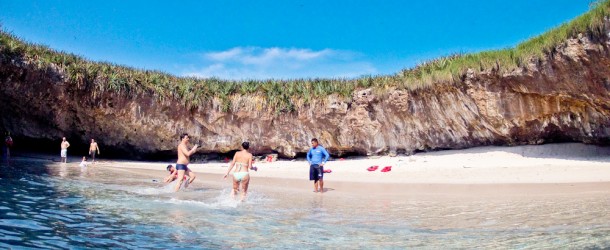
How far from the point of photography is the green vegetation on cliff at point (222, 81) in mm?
17906

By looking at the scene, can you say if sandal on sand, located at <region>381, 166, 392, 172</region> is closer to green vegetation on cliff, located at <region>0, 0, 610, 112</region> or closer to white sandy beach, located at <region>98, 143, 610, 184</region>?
white sandy beach, located at <region>98, 143, 610, 184</region>

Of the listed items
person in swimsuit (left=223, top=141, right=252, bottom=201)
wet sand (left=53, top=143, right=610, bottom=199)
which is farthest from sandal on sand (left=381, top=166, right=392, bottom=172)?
person in swimsuit (left=223, top=141, right=252, bottom=201)

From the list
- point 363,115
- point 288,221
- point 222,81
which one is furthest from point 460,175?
point 222,81

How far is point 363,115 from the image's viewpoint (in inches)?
816

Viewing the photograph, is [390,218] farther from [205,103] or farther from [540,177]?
[205,103]

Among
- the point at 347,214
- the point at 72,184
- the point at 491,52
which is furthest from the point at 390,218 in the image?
the point at 491,52

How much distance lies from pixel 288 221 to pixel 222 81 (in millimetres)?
17349

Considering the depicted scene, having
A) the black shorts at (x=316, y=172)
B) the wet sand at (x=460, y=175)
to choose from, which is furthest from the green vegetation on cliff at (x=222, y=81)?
the black shorts at (x=316, y=172)

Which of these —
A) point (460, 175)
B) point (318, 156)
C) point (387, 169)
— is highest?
point (318, 156)

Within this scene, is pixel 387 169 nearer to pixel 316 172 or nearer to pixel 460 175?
pixel 460 175

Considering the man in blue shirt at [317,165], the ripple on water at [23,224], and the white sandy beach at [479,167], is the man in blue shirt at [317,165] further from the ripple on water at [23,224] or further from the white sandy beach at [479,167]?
the ripple on water at [23,224]

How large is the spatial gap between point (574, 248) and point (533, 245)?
425 mm

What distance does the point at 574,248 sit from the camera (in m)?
4.85

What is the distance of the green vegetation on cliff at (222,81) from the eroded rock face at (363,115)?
33 cm
